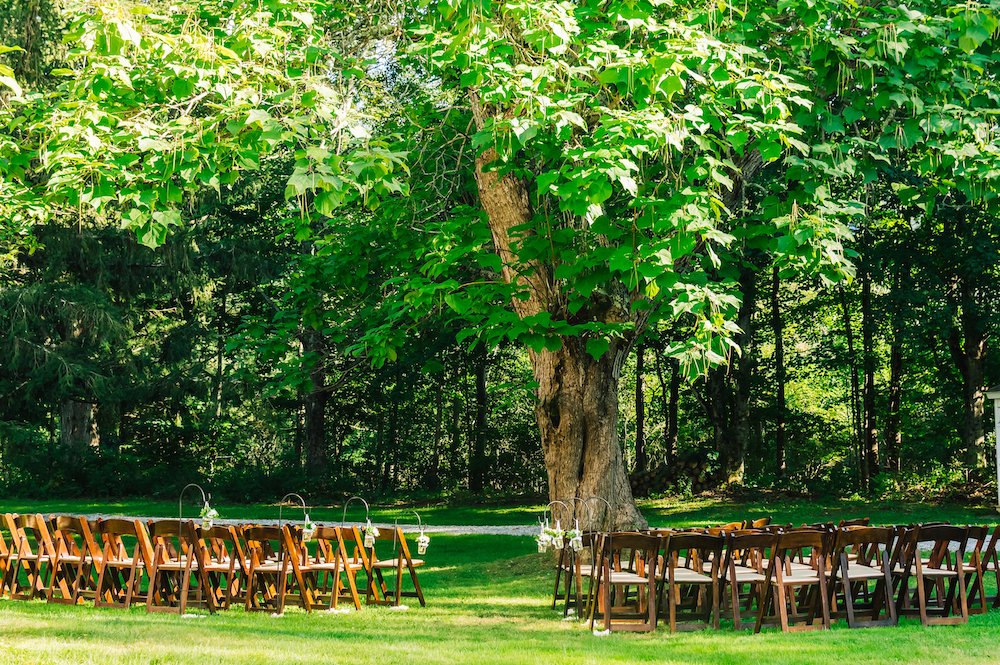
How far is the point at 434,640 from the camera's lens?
315 inches

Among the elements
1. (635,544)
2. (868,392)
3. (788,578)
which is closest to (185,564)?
(635,544)

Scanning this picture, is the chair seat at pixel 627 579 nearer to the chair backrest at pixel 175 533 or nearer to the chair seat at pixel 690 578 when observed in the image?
the chair seat at pixel 690 578

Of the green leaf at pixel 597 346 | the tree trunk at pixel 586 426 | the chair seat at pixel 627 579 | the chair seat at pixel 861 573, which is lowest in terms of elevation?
the chair seat at pixel 627 579

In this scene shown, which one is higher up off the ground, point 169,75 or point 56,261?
point 56,261

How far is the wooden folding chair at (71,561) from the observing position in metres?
9.88

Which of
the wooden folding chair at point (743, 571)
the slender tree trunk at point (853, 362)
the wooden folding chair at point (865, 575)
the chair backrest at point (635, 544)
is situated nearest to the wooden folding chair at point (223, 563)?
the chair backrest at point (635, 544)

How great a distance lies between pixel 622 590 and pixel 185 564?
4381 millimetres

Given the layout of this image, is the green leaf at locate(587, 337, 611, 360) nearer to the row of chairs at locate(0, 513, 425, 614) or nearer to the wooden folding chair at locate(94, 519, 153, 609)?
the row of chairs at locate(0, 513, 425, 614)

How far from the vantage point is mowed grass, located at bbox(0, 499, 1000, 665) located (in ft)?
21.9

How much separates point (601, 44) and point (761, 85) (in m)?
1.39

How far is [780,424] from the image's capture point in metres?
29.2

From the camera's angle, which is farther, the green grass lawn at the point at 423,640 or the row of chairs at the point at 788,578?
the row of chairs at the point at 788,578

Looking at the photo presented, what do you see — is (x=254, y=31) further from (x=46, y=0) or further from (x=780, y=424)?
(x=780, y=424)

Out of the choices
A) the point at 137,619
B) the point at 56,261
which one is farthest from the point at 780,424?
the point at 137,619
